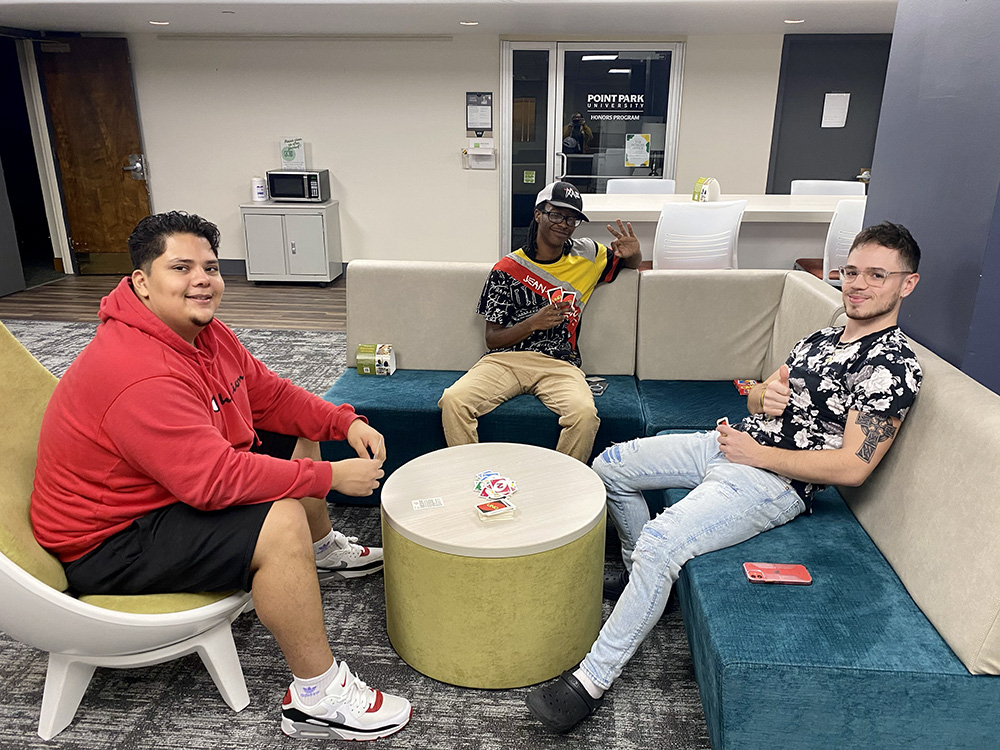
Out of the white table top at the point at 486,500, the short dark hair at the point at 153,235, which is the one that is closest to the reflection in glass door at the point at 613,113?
the white table top at the point at 486,500

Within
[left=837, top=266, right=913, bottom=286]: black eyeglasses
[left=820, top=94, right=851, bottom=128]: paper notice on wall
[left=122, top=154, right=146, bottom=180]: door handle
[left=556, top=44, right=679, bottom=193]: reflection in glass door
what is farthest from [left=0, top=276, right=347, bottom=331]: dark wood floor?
[left=820, top=94, right=851, bottom=128]: paper notice on wall

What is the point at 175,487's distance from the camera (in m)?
1.63

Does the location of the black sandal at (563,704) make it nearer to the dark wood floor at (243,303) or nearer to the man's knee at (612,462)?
the man's knee at (612,462)

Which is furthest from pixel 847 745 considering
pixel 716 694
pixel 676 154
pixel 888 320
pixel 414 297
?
pixel 676 154

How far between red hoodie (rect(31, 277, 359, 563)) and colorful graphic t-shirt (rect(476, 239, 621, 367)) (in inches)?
49.0

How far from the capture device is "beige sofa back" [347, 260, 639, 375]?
3012 millimetres

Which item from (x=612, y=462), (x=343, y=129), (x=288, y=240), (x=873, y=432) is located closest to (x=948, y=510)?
(x=873, y=432)

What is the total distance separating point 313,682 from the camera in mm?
1739

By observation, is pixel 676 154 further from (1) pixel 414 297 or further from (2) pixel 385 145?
(1) pixel 414 297

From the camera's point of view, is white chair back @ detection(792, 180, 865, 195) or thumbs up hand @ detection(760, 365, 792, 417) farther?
white chair back @ detection(792, 180, 865, 195)

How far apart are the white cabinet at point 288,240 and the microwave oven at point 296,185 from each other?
8 cm

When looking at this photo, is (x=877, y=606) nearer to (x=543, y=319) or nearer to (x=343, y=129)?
(x=543, y=319)

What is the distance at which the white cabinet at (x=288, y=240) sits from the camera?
6.35 meters

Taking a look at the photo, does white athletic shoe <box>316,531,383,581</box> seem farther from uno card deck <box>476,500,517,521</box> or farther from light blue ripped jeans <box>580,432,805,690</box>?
light blue ripped jeans <box>580,432,805,690</box>
